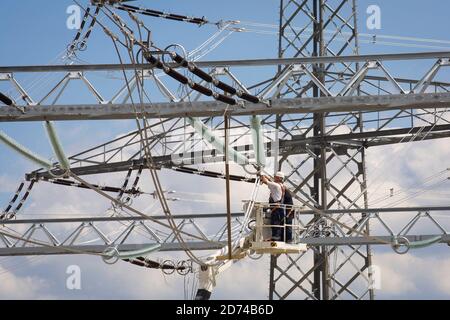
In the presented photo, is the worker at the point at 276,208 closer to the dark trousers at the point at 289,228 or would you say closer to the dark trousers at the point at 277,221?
the dark trousers at the point at 277,221

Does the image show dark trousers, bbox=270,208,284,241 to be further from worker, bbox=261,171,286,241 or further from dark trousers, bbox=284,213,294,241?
dark trousers, bbox=284,213,294,241

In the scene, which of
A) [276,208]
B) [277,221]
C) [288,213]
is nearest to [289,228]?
[288,213]

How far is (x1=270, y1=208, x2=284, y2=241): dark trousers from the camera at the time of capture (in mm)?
19500

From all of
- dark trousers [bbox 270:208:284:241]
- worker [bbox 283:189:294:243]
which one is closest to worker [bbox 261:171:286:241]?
dark trousers [bbox 270:208:284:241]

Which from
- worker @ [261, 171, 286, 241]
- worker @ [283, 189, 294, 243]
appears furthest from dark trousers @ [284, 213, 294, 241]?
worker @ [261, 171, 286, 241]

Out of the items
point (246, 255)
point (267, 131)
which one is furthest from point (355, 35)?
point (246, 255)

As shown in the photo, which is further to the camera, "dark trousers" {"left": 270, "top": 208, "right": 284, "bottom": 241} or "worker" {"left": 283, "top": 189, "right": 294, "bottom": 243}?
"worker" {"left": 283, "top": 189, "right": 294, "bottom": 243}

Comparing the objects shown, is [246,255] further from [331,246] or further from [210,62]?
[331,246]

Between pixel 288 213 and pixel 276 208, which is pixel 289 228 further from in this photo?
pixel 276 208

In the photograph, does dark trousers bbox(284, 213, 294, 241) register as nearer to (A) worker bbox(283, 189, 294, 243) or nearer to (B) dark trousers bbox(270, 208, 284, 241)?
(A) worker bbox(283, 189, 294, 243)

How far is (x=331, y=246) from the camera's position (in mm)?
30516

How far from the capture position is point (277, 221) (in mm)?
19484
